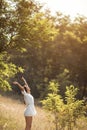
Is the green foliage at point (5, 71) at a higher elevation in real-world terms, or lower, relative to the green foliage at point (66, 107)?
higher

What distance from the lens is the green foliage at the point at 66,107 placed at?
60.6 feet

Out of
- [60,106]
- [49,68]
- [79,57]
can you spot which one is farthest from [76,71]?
[60,106]

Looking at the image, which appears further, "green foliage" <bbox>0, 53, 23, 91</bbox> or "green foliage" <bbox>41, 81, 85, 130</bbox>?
"green foliage" <bbox>0, 53, 23, 91</bbox>

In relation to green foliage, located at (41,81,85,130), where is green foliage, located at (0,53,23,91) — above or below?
above

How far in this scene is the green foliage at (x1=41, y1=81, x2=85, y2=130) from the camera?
727 inches

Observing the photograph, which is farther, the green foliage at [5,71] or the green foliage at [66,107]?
the green foliage at [5,71]

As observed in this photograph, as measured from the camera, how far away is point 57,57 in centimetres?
4953

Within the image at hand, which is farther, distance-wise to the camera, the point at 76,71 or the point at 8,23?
the point at 76,71

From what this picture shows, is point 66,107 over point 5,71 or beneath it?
beneath

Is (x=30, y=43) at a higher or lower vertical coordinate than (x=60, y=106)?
higher

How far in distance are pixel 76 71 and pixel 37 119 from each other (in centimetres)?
2520

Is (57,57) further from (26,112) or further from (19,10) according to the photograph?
(26,112)

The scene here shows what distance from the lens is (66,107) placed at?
18.5 metres

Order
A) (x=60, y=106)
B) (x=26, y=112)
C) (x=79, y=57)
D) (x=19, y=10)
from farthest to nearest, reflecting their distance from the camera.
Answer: (x=79, y=57)
(x=19, y=10)
(x=60, y=106)
(x=26, y=112)
